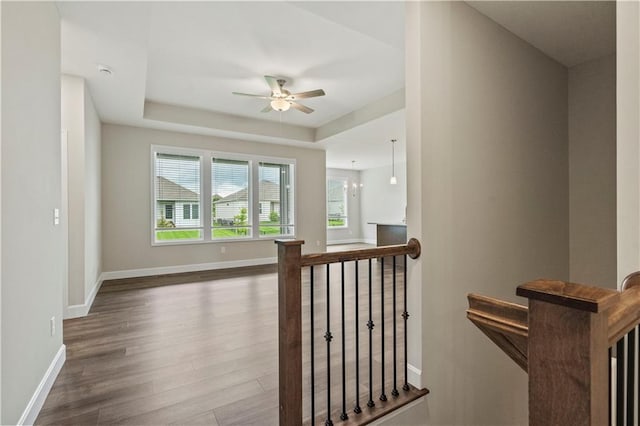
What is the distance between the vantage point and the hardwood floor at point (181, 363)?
185 cm

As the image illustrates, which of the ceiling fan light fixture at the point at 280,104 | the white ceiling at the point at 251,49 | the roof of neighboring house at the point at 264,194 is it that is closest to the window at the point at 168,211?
the roof of neighboring house at the point at 264,194

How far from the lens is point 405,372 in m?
2.15

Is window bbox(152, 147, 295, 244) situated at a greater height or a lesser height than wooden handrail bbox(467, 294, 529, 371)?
greater

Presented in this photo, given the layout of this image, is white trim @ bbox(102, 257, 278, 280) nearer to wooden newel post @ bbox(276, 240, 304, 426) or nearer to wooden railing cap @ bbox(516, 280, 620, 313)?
wooden newel post @ bbox(276, 240, 304, 426)

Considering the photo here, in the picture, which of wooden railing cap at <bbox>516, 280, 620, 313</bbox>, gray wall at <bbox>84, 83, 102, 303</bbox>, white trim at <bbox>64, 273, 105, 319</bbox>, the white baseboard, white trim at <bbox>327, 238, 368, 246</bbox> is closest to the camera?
wooden railing cap at <bbox>516, 280, 620, 313</bbox>

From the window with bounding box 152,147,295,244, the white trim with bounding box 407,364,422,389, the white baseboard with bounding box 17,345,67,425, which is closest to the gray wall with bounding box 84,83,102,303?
the window with bounding box 152,147,295,244

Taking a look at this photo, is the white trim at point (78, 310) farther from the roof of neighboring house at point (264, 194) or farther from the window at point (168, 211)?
the roof of neighboring house at point (264, 194)

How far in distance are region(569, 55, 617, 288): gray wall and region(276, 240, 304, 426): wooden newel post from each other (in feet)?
10.6

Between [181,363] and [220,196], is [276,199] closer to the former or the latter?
[220,196]

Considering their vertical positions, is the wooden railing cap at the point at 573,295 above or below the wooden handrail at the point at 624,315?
above

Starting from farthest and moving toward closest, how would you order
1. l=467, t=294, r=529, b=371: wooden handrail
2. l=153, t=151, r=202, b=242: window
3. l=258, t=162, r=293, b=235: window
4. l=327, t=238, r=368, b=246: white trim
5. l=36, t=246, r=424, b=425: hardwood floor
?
l=327, t=238, r=368, b=246: white trim < l=258, t=162, r=293, b=235: window < l=153, t=151, r=202, b=242: window < l=36, t=246, r=424, b=425: hardwood floor < l=467, t=294, r=529, b=371: wooden handrail

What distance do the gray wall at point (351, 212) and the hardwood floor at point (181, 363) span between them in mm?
6953

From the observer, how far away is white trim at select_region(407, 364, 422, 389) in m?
2.07

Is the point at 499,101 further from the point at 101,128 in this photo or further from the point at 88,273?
the point at 101,128
